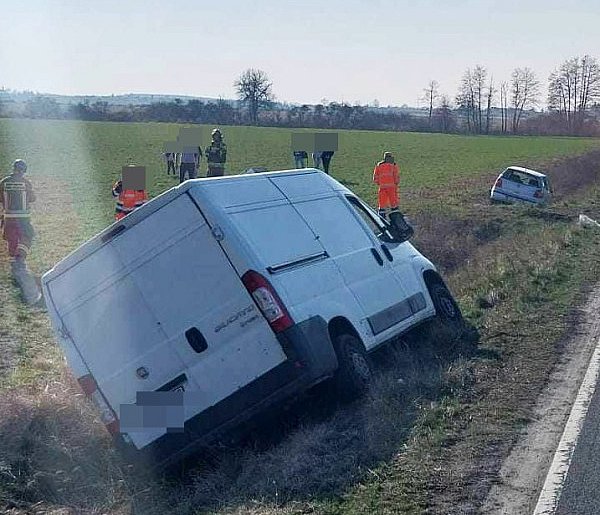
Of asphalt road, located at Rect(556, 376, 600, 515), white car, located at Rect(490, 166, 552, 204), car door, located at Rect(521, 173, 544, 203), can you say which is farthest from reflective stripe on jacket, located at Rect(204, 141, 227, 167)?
asphalt road, located at Rect(556, 376, 600, 515)

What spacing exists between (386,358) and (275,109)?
85873 millimetres

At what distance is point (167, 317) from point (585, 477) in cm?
295

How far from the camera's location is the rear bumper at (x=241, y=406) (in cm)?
670

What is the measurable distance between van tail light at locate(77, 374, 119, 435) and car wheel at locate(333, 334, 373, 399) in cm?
166

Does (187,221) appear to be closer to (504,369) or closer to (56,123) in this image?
(504,369)

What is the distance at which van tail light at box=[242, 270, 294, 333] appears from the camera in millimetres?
6711

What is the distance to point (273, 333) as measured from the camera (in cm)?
670

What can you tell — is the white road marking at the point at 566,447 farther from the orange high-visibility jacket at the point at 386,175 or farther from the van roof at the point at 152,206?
the orange high-visibility jacket at the point at 386,175

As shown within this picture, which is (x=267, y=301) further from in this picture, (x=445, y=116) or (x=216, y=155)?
(x=445, y=116)

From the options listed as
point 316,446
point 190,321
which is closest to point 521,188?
point 190,321

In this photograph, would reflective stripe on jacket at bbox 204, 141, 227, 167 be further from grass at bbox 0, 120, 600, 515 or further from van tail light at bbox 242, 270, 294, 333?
van tail light at bbox 242, 270, 294, 333

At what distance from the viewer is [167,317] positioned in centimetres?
681

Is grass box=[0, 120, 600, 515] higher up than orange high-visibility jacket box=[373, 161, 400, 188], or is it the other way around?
orange high-visibility jacket box=[373, 161, 400, 188]

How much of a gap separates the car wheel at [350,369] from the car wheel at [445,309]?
2.17 metres
